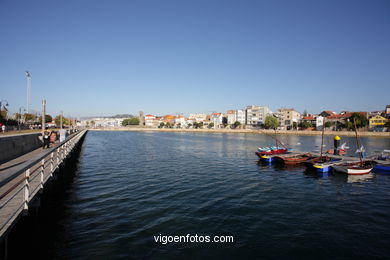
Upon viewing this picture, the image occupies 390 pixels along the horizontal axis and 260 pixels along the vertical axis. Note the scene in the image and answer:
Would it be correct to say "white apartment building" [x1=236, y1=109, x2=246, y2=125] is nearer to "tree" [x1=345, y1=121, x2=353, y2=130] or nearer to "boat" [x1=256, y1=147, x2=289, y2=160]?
"tree" [x1=345, y1=121, x2=353, y2=130]

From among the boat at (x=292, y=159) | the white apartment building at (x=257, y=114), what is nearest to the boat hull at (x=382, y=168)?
the boat at (x=292, y=159)

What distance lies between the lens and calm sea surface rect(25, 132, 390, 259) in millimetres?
10547

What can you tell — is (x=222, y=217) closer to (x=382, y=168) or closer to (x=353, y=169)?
(x=353, y=169)

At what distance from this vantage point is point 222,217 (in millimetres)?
14047

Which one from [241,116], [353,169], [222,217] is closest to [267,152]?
[353,169]

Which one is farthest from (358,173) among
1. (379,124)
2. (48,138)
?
(379,124)

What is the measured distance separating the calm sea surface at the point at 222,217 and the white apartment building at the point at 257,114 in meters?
146

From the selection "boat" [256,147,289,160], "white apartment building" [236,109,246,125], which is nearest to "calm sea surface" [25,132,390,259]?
"boat" [256,147,289,160]

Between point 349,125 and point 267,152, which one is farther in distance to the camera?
point 349,125

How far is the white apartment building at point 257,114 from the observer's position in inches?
6570

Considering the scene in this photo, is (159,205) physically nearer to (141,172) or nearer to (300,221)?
(300,221)

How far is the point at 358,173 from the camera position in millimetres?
28031

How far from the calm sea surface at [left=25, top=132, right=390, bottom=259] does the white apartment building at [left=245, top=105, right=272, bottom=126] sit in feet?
478

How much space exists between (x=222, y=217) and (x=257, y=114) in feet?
531
